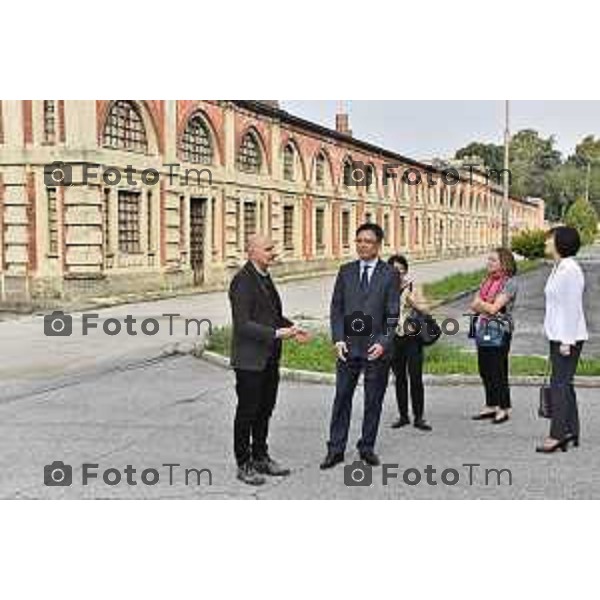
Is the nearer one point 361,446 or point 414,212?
point 361,446

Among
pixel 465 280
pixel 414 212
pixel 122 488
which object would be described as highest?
pixel 414 212

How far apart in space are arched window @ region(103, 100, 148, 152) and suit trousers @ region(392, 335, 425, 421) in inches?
129

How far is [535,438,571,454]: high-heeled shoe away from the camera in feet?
19.3

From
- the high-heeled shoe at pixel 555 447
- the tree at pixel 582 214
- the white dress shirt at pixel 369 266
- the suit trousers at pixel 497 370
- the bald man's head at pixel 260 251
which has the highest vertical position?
the tree at pixel 582 214

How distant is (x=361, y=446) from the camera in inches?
222

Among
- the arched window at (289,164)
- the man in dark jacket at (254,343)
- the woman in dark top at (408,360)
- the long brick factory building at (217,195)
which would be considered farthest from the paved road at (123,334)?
the man in dark jacket at (254,343)

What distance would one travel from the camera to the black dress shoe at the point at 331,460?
5.55 meters

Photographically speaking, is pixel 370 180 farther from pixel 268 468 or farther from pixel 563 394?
pixel 268 468

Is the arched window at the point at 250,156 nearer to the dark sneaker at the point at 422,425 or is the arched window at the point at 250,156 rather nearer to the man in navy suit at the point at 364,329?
the man in navy suit at the point at 364,329

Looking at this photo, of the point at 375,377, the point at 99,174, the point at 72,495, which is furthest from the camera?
the point at 99,174

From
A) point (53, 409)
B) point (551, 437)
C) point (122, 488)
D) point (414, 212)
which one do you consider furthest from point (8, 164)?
point (551, 437)

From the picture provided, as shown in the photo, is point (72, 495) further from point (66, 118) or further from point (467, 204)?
point (467, 204)

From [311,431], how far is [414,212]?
102 inches

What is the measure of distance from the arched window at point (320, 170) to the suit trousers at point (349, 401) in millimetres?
3082
